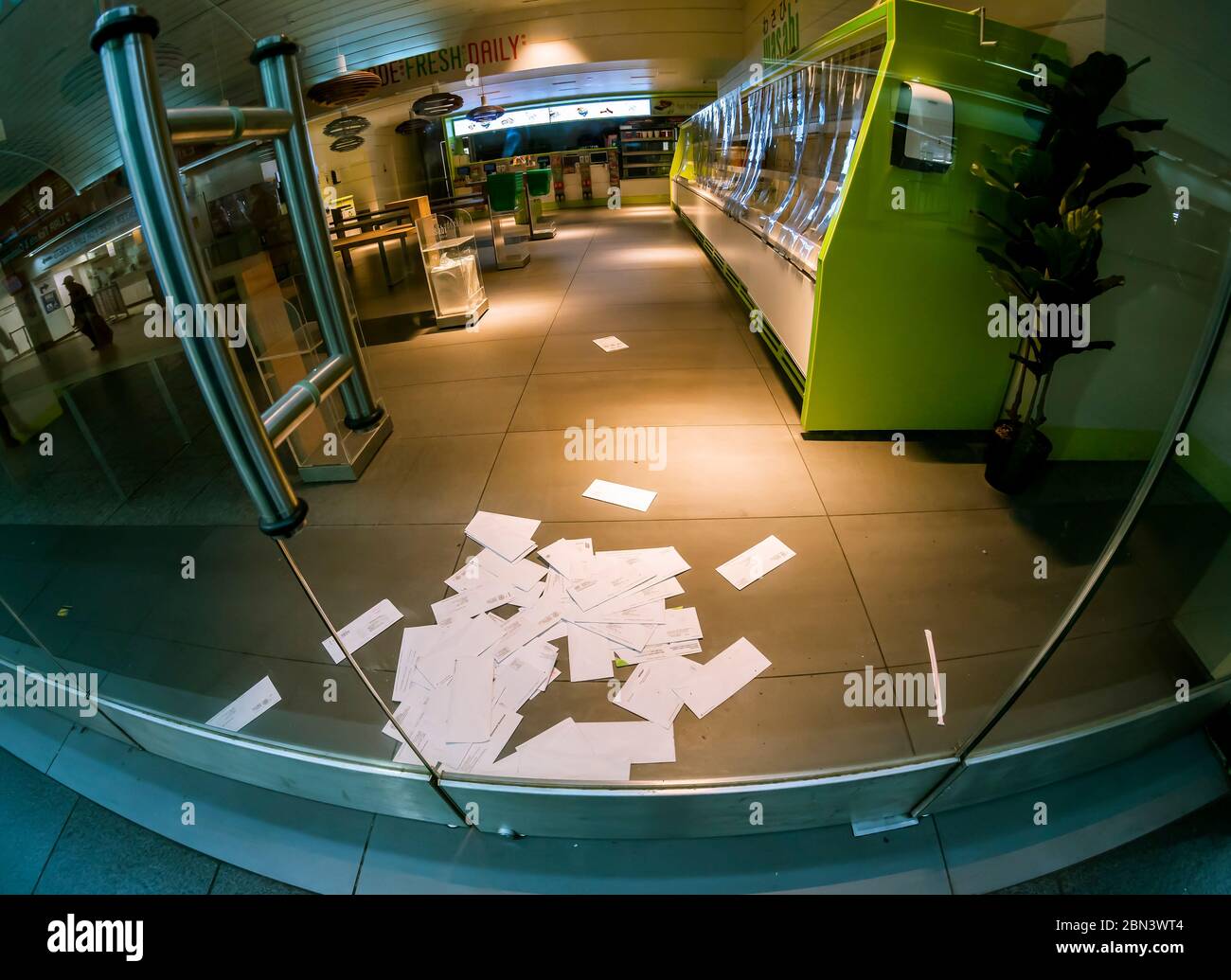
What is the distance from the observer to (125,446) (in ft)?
5.95

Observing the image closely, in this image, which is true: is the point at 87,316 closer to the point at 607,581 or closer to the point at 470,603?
the point at 470,603

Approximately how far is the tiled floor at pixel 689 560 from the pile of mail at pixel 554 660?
58mm

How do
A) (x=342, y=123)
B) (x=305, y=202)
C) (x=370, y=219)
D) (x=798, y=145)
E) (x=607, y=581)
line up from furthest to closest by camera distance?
(x=370, y=219)
(x=798, y=145)
(x=342, y=123)
(x=607, y=581)
(x=305, y=202)

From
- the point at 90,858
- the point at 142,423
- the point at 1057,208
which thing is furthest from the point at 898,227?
the point at 90,858

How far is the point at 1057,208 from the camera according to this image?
205 cm

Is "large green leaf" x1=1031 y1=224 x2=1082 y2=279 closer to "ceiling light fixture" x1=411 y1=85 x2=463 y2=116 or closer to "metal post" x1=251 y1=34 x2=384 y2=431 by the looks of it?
"metal post" x1=251 y1=34 x2=384 y2=431

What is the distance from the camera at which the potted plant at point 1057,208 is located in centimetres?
192

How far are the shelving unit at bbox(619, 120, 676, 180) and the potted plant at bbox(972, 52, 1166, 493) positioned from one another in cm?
1301

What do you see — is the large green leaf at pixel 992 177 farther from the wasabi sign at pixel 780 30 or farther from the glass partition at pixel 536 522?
the wasabi sign at pixel 780 30

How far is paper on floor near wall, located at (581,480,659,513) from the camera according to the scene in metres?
2.46

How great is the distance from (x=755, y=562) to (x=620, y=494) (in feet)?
2.37

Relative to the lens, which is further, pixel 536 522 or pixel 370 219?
pixel 370 219
